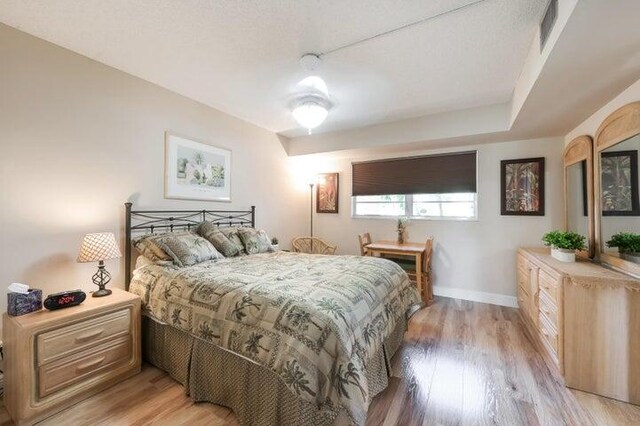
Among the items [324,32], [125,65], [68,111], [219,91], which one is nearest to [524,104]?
[324,32]

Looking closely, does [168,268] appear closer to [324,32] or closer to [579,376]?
[324,32]

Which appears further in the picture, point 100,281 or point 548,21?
point 100,281

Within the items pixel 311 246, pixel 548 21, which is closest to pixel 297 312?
pixel 548 21

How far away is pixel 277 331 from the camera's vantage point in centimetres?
148

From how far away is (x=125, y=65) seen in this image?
2.50m

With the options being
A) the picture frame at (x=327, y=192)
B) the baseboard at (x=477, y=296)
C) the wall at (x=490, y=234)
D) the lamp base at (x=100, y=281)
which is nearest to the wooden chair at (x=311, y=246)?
the picture frame at (x=327, y=192)

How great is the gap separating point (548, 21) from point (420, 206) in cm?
284

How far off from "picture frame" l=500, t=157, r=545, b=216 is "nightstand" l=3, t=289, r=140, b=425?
4335 millimetres

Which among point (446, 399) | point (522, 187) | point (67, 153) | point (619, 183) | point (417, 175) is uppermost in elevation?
point (417, 175)

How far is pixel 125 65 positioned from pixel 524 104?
366cm

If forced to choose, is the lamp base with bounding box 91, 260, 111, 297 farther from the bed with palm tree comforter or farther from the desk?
the desk

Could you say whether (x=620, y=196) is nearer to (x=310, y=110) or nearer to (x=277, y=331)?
(x=310, y=110)

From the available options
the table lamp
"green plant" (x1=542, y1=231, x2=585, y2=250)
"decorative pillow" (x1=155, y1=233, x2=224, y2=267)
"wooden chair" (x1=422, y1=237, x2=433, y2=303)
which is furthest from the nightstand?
"green plant" (x1=542, y1=231, x2=585, y2=250)

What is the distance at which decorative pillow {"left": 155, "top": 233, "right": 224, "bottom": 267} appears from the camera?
7.89 feet
